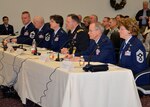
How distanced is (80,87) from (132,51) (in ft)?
3.54

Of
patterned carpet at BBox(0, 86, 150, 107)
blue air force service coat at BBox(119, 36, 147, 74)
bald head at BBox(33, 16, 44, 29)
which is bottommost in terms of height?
patterned carpet at BBox(0, 86, 150, 107)

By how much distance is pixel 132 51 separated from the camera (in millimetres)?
4094

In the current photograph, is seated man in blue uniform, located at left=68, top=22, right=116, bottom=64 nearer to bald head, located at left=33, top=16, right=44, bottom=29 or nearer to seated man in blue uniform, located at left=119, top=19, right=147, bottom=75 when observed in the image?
seated man in blue uniform, located at left=119, top=19, right=147, bottom=75

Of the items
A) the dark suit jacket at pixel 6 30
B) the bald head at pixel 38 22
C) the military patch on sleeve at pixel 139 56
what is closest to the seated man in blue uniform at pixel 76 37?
the bald head at pixel 38 22

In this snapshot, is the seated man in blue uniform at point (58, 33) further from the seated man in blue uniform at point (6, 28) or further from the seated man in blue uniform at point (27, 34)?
the seated man in blue uniform at point (6, 28)

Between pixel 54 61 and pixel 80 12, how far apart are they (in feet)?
24.9

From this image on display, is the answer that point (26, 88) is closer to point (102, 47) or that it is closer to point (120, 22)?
point (102, 47)

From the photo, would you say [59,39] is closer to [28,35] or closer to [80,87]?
[28,35]

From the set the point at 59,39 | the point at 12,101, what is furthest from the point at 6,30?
the point at 12,101

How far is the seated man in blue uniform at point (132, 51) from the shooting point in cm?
409

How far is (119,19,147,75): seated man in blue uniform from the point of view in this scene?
4.09 m

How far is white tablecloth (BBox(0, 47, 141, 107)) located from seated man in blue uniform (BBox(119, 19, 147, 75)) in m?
0.50

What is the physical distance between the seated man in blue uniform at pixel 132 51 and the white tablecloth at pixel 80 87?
1.64 ft

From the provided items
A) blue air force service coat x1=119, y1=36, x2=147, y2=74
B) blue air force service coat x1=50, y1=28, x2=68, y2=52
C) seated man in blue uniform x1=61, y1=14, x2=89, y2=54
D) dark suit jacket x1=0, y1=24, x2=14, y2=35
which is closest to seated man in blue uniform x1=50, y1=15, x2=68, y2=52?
blue air force service coat x1=50, y1=28, x2=68, y2=52
